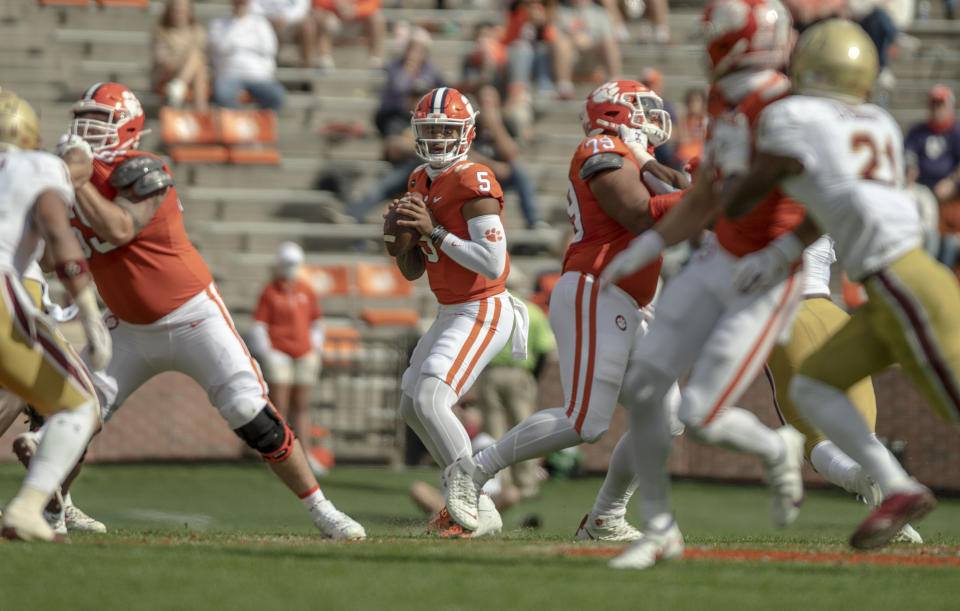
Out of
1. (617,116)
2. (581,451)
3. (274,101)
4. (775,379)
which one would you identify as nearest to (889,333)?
(775,379)

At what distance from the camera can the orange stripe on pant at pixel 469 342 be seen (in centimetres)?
774

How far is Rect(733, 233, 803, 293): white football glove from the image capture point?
560 cm

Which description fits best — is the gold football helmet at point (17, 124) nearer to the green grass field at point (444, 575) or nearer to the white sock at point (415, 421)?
the green grass field at point (444, 575)

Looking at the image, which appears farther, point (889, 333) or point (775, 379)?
point (775, 379)

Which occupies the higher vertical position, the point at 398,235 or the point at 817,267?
the point at 398,235

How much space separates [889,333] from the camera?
578cm

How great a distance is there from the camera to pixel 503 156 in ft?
54.9

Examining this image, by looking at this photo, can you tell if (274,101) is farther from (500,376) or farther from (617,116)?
(617,116)

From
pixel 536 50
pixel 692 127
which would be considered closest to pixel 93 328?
pixel 692 127

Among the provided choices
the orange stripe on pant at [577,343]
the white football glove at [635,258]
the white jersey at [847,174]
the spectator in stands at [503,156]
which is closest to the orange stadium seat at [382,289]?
the spectator in stands at [503,156]

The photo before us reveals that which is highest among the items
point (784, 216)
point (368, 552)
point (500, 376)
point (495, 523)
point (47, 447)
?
point (784, 216)

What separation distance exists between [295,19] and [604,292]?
12696mm

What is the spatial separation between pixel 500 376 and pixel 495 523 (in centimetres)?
507

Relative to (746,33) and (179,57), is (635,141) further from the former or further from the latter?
(179,57)
